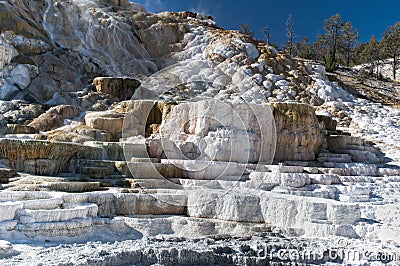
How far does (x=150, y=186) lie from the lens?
30.0 feet

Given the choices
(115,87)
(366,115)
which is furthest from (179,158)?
(366,115)

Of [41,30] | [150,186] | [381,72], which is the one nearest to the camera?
[150,186]

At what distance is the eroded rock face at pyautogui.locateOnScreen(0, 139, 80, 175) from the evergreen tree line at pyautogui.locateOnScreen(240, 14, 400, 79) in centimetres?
2526

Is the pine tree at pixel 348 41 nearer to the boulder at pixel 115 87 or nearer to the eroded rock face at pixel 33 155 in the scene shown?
the boulder at pixel 115 87

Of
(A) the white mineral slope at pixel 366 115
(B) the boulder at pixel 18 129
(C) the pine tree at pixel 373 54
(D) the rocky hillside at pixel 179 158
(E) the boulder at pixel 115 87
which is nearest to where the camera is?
(D) the rocky hillside at pixel 179 158

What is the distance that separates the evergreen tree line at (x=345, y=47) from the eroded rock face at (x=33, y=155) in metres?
25.3

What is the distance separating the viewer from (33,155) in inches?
387

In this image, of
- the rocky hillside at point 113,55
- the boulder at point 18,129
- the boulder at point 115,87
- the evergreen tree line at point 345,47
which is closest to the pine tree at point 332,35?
the evergreen tree line at point 345,47

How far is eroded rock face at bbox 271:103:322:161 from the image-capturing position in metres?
12.5

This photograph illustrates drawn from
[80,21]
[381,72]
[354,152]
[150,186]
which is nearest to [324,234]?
[150,186]

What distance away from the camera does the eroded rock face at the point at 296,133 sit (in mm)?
12453

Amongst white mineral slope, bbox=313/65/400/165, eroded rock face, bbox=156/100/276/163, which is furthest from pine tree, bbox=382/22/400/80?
eroded rock face, bbox=156/100/276/163

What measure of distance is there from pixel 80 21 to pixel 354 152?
17.9m

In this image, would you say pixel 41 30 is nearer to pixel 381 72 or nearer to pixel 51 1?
pixel 51 1
